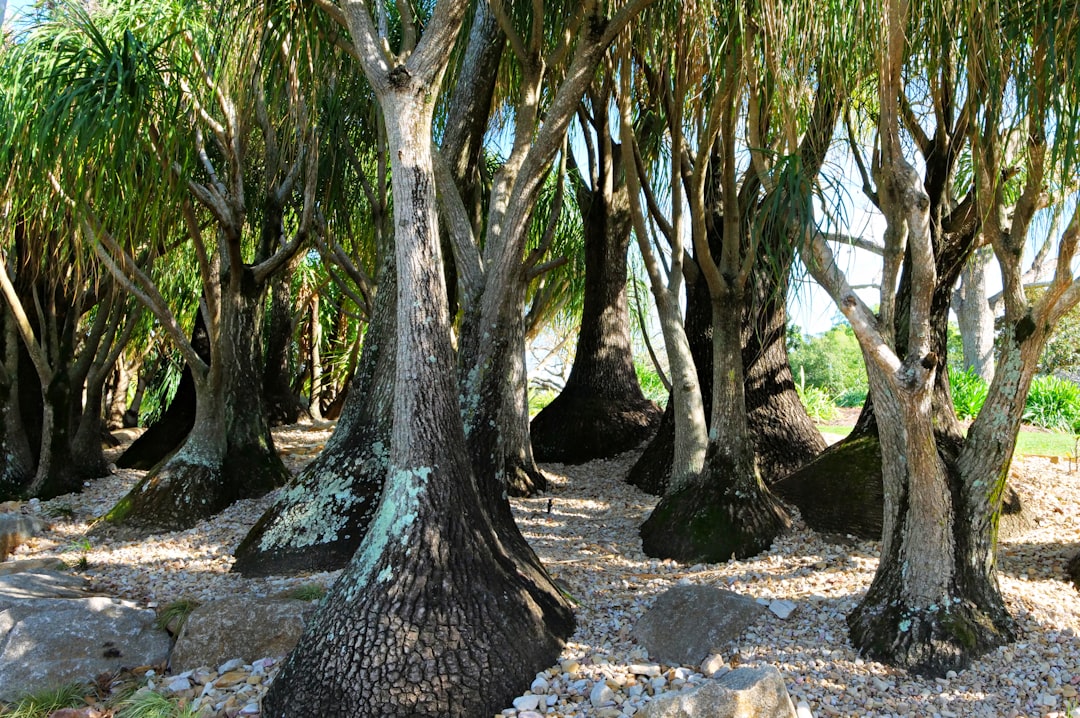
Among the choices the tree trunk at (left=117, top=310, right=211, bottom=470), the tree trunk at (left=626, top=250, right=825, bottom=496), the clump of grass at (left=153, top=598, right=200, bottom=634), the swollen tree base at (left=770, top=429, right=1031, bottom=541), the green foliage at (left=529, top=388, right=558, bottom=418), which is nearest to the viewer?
the clump of grass at (left=153, top=598, right=200, bottom=634)

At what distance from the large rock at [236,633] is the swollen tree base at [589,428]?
13.7ft

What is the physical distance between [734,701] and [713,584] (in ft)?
5.63

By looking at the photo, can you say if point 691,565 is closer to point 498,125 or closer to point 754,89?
point 754,89

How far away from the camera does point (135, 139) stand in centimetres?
538

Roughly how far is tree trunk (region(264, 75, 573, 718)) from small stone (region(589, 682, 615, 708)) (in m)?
0.26

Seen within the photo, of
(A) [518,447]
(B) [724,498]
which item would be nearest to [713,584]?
(B) [724,498]

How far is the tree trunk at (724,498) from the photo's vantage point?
509 centimetres

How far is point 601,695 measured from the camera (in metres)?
3.36

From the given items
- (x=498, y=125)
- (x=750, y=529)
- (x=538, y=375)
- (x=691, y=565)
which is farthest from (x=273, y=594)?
(x=538, y=375)

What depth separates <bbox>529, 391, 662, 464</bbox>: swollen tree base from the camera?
26.2ft

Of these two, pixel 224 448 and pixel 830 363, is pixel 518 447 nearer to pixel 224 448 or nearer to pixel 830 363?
pixel 224 448

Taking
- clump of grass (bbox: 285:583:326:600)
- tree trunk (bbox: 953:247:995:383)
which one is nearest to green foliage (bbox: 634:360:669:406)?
tree trunk (bbox: 953:247:995:383)

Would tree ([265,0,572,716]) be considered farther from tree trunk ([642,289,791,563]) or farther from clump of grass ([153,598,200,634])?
tree trunk ([642,289,791,563])

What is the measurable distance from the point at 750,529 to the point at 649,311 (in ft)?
23.3
